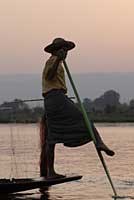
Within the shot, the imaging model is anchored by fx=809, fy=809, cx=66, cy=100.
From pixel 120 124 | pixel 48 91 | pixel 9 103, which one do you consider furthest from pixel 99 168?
pixel 120 124

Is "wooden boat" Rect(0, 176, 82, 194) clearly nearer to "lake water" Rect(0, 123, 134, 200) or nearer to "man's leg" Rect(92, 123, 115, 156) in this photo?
"lake water" Rect(0, 123, 134, 200)

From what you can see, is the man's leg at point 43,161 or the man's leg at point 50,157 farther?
the man's leg at point 43,161

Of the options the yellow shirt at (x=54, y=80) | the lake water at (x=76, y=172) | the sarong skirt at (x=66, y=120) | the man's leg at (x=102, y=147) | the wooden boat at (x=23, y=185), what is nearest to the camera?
the man's leg at (x=102, y=147)

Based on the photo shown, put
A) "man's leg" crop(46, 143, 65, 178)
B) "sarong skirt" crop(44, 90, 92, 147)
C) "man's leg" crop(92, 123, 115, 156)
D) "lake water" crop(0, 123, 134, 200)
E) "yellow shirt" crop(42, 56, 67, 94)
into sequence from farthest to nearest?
"lake water" crop(0, 123, 134, 200)
"man's leg" crop(46, 143, 65, 178)
"sarong skirt" crop(44, 90, 92, 147)
"yellow shirt" crop(42, 56, 67, 94)
"man's leg" crop(92, 123, 115, 156)

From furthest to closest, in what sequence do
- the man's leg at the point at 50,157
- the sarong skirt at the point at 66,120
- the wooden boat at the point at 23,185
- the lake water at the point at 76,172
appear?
the lake water at the point at 76,172 → the man's leg at the point at 50,157 → the sarong skirt at the point at 66,120 → the wooden boat at the point at 23,185

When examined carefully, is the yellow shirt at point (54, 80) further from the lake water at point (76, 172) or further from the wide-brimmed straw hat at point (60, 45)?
the lake water at point (76, 172)

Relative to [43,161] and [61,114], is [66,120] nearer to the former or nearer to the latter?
[61,114]

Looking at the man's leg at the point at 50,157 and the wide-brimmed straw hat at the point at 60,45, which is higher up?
the wide-brimmed straw hat at the point at 60,45

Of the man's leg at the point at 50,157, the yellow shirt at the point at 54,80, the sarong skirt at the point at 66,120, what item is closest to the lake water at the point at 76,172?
the man's leg at the point at 50,157

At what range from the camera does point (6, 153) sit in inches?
914

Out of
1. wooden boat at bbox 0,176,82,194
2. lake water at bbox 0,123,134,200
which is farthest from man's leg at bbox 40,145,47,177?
wooden boat at bbox 0,176,82,194

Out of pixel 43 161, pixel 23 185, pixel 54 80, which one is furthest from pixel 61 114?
pixel 43 161

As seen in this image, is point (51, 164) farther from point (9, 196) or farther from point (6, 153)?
point (6, 153)

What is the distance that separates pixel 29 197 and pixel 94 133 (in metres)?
1.64
